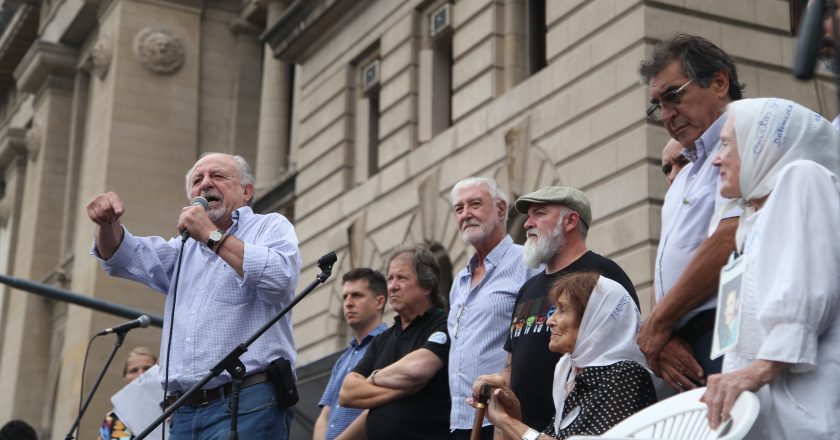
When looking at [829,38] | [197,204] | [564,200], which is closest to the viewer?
[829,38]

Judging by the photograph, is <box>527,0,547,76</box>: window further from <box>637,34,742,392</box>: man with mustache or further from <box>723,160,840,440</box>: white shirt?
<box>723,160,840,440</box>: white shirt

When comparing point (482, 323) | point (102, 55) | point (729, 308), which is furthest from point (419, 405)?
point (102, 55)

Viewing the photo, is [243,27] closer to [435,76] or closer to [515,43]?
[435,76]

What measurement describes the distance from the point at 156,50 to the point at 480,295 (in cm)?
2626

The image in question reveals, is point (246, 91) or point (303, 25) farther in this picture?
point (246, 91)

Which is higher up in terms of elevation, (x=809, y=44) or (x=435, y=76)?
(x=435, y=76)

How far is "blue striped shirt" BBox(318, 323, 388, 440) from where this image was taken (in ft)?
27.7

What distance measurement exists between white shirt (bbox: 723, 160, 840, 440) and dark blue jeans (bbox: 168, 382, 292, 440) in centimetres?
284

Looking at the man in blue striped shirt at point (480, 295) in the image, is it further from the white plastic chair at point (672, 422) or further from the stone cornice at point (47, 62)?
the stone cornice at point (47, 62)

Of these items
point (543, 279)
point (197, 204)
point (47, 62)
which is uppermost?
point (47, 62)

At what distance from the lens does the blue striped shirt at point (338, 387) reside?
8.43 metres

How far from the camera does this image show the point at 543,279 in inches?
262

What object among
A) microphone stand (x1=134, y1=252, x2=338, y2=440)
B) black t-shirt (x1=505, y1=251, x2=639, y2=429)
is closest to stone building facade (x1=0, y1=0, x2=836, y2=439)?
black t-shirt (x1=505, y1=251, x2=639, y2=429)

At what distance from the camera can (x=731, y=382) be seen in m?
4.02
